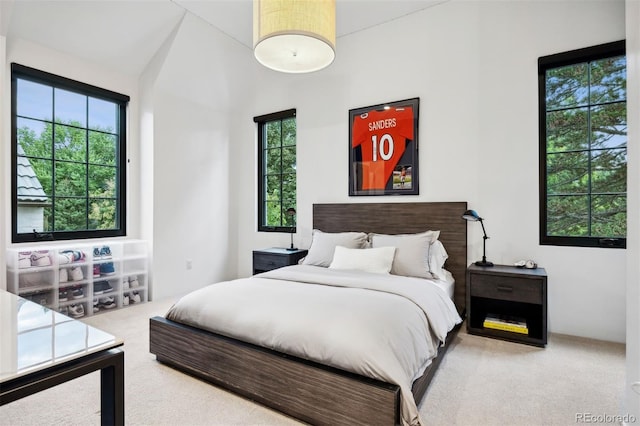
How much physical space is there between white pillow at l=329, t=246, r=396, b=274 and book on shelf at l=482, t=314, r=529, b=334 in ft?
3.08

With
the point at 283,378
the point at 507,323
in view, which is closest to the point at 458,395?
the point at 283,378

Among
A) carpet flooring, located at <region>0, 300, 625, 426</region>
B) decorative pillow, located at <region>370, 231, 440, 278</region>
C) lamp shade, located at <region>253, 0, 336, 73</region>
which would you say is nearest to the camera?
carpet flooring, located at <region>0, 300, 625, 426</region>

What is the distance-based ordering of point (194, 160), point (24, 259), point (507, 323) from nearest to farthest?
point (507, 323) → point (24, 259) → point (194, 160)

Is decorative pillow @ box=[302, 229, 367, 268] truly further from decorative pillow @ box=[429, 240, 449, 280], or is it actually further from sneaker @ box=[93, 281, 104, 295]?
sneaker @ box=[93, 281, 104, 295]

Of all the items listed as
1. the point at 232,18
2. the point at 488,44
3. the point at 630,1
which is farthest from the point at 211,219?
the point at 630,1

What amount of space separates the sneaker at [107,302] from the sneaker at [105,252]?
1.45 ft

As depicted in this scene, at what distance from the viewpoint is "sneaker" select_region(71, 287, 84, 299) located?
333 cm

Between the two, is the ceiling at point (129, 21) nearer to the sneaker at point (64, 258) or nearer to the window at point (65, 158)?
the window at point (65, 158)

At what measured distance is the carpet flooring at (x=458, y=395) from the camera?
1.74 meters

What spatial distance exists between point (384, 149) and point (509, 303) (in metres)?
1.95

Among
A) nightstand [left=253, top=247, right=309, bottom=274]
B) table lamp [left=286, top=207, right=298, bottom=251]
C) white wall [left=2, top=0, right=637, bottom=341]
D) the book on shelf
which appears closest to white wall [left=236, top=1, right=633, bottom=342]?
white wall [left=2, top=0, right=637, bottom=341]

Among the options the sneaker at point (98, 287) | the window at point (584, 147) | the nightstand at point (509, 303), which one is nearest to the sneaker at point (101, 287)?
the sneaker at point (98, 287)

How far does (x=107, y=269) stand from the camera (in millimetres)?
3580

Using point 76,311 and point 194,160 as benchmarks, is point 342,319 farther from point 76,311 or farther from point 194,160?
point 194,160
